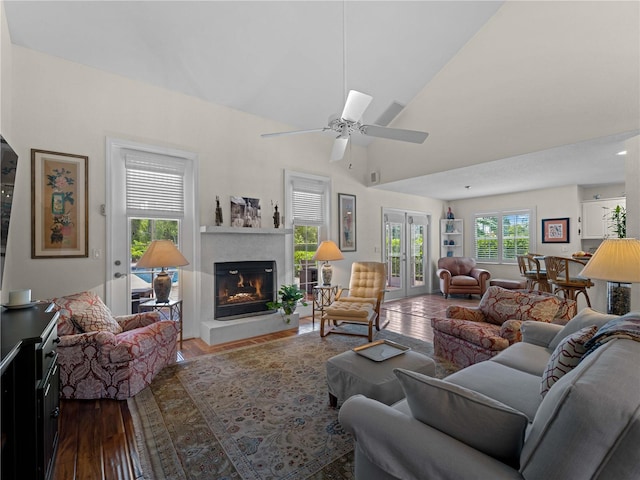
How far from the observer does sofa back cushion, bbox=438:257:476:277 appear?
7.18 m

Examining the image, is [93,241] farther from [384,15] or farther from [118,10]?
[384,15]

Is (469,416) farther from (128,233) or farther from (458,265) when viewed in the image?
(458,265)

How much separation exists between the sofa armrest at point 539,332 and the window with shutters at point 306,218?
3445 mm

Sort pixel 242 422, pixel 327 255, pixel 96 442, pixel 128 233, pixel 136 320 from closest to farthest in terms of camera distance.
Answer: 1. pixel 96 442
2. pixel 242 422
3. pixel 136 320
4. pixel 128 233
5. pixel 327 255

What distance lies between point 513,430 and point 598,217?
273 inches

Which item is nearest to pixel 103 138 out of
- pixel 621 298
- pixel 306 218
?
pixel 306 218

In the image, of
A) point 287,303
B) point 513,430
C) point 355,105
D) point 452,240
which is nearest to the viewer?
point 513,430

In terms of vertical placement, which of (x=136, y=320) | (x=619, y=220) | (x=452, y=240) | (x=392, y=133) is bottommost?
(x=136, y=320)

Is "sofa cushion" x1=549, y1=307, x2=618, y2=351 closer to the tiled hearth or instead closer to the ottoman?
the ottoman

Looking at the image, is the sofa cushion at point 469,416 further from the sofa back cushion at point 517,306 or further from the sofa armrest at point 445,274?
the sofa armrest at point 445,274

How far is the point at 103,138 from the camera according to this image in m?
3.53

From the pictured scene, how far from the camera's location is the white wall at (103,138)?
3.08 m

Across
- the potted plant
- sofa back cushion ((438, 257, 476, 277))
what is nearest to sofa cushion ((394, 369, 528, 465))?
the potted plant

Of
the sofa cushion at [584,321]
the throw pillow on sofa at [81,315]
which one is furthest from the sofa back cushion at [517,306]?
the throw pillow on sofa at [81,315]
